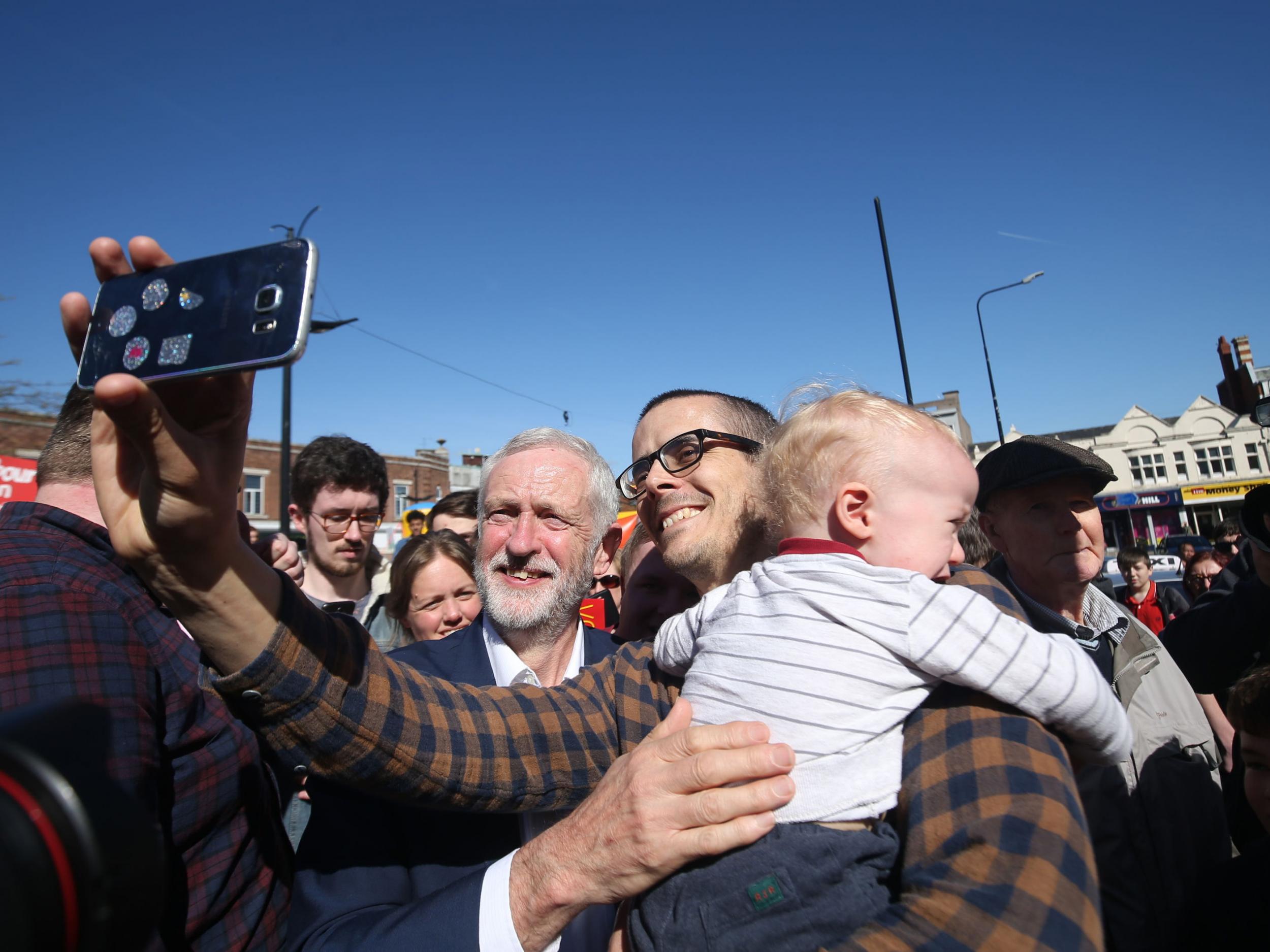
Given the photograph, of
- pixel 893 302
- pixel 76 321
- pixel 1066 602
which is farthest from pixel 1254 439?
pixel 76 321

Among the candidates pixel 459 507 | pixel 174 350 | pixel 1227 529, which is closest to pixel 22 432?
pixel 459 507

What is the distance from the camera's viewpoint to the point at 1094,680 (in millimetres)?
1250

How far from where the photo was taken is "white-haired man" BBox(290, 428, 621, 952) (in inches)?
55.1

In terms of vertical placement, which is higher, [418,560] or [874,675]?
[418,560]

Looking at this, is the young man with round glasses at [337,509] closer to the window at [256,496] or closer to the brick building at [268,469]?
the brick building at [268,469]

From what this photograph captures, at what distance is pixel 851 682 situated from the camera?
1258 mm

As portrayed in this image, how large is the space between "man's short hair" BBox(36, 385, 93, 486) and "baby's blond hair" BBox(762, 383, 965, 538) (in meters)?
1.82

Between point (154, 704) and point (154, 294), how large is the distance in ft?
3.47

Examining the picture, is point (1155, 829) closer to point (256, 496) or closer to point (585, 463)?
point (585, 463)

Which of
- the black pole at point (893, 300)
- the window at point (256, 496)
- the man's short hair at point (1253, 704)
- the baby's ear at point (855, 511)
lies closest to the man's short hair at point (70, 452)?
the baby's ear at point (855, 511)

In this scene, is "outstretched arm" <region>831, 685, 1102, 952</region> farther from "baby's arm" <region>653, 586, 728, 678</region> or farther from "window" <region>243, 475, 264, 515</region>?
"window" <region>243, 475, 264, 515</region>

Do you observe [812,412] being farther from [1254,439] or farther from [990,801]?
[1254,439]

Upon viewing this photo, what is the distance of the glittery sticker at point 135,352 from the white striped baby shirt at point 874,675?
113 centimetres

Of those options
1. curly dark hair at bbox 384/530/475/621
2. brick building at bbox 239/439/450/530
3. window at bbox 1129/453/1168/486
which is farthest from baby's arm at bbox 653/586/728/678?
window at bbox 1129/453/1168/486
